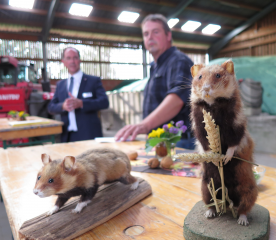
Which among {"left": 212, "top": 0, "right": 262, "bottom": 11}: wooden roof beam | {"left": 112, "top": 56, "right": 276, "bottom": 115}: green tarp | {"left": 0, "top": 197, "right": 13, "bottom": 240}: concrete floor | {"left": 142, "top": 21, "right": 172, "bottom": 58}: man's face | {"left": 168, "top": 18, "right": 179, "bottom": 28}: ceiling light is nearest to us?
{"left": 0, "top": 197, "right": 13, "bottom": 240}: concrete floor

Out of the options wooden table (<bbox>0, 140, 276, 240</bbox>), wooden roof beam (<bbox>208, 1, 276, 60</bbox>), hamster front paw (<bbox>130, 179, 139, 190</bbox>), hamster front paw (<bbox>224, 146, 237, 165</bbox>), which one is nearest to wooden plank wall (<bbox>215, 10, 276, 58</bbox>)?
wooden roof beam (<bbox>208, 1, 276, 60</bbox>)

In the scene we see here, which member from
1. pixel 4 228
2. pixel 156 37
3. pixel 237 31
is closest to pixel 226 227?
pixel 156 37

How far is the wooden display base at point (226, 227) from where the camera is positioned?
0.41 m

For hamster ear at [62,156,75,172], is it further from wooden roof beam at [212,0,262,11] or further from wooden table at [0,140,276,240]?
wooden roof beam at [212,0,262,11]

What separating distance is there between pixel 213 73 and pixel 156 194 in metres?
0.40

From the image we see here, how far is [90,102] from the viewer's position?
243cm

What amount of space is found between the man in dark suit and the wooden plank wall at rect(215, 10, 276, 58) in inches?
329

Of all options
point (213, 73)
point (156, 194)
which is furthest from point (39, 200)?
point (213, 73)

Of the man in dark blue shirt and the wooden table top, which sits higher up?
the man in dark blue shirt

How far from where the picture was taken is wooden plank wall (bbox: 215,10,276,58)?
948 centimetres

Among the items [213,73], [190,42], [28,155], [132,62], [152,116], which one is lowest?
[28,155]

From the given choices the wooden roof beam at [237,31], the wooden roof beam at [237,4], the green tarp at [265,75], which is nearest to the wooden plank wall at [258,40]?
the wooden roof beam at [237,31]

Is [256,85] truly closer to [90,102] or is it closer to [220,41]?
[90,102]

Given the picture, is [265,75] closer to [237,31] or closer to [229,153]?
[229,153]
